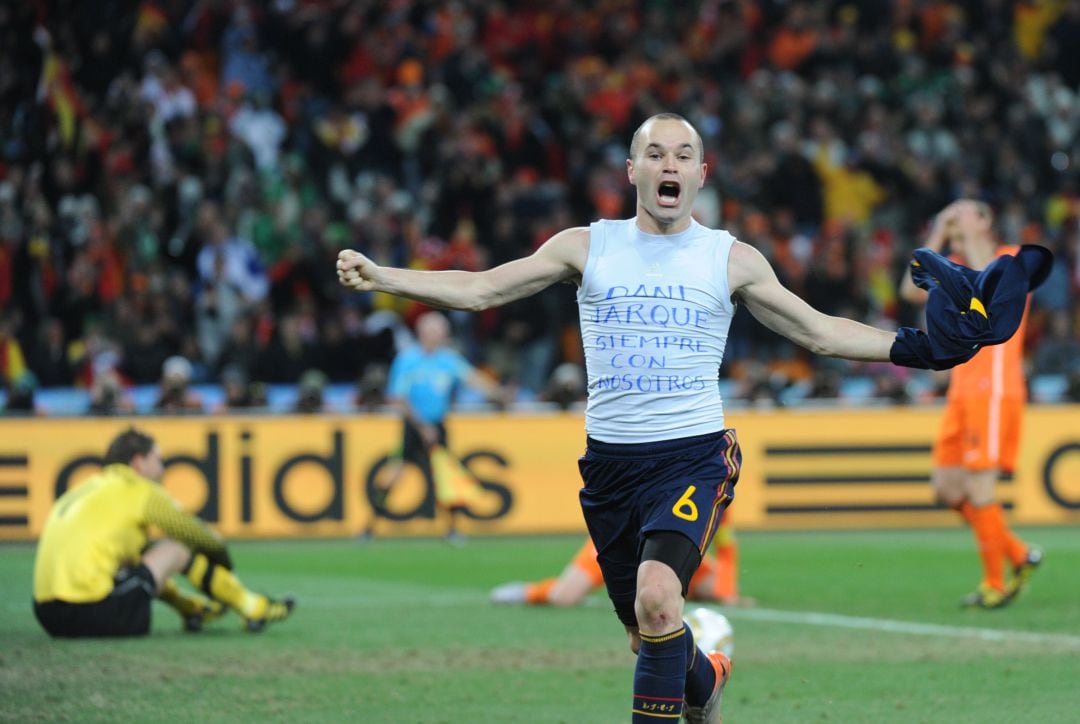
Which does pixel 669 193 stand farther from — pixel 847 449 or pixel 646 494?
pixel 847 449

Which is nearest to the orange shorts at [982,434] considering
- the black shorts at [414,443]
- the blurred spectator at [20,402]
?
the black shorts at [414,443]

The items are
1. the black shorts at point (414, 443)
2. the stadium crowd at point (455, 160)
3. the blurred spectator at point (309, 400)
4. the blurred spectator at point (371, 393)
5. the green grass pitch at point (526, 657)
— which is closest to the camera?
the green grass pitch at point (526, 657)

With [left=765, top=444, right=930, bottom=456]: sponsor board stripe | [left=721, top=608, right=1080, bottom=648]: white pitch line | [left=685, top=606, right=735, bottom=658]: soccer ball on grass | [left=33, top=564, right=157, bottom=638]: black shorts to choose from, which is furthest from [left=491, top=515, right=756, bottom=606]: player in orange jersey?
[left=765, top=444, right=930, bottom=456]: sponsor board stripe

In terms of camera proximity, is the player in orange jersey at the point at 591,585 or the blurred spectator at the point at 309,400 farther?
the blurred spectator at the point at 309,400

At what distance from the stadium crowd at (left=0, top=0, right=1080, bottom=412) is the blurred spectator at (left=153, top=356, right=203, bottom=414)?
0.04 metres

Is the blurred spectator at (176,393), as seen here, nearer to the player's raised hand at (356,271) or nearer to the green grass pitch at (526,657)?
the green grass pitch at (526,657)

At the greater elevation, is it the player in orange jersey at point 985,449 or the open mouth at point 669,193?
the open mouth at point 669,193

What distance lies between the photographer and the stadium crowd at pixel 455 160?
19.4 meters

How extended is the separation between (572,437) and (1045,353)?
5.93m

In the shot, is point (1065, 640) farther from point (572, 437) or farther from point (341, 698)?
point (572, 437)

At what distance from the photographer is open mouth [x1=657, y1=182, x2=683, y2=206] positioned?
247 inches

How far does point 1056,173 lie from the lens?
2389 centimetres

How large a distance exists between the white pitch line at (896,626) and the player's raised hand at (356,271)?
214 inches

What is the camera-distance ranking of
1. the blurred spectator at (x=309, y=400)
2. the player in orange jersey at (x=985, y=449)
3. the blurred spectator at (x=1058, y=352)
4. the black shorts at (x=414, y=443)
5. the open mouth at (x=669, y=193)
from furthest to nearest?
the blurred spectator at (x=1058, y=352)
the blurred spectator at (x=309, y=400)
the black shorts at (x=414, y=443)
the player in orange jersey at (x=985, y=449)
the open mouth at (x=669, y=193)
